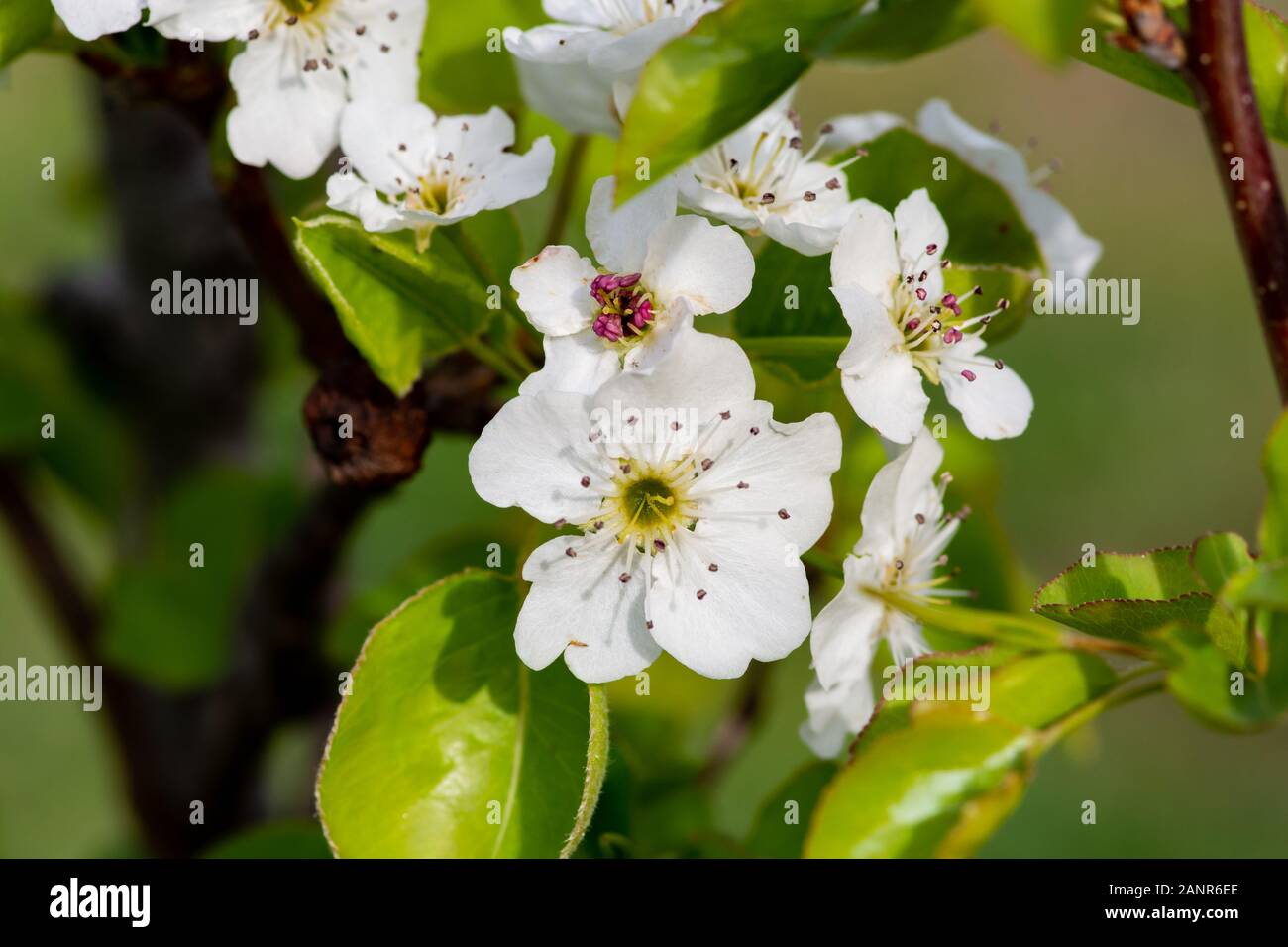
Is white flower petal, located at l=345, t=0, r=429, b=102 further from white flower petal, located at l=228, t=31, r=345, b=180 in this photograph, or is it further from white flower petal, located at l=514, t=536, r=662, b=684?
white flower petal, located at l=514, t=536, r=662, b=684

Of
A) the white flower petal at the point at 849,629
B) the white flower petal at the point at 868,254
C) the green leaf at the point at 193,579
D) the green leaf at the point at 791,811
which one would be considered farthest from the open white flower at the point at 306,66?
the green leaf at the point at 193,579

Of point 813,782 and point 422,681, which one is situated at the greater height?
point 422,681

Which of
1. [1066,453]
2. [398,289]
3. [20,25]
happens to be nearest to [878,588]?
[398,289]

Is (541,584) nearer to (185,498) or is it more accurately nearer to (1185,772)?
(185,498)

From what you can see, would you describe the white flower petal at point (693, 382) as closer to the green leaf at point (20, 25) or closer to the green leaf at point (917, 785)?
the green leaf at point (917, 785)

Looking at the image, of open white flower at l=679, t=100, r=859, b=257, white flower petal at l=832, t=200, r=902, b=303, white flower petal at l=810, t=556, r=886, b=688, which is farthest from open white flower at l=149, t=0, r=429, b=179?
white flower petal at l=810, t=556, r=886, b=688

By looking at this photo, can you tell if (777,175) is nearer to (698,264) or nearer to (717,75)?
(698,264)
